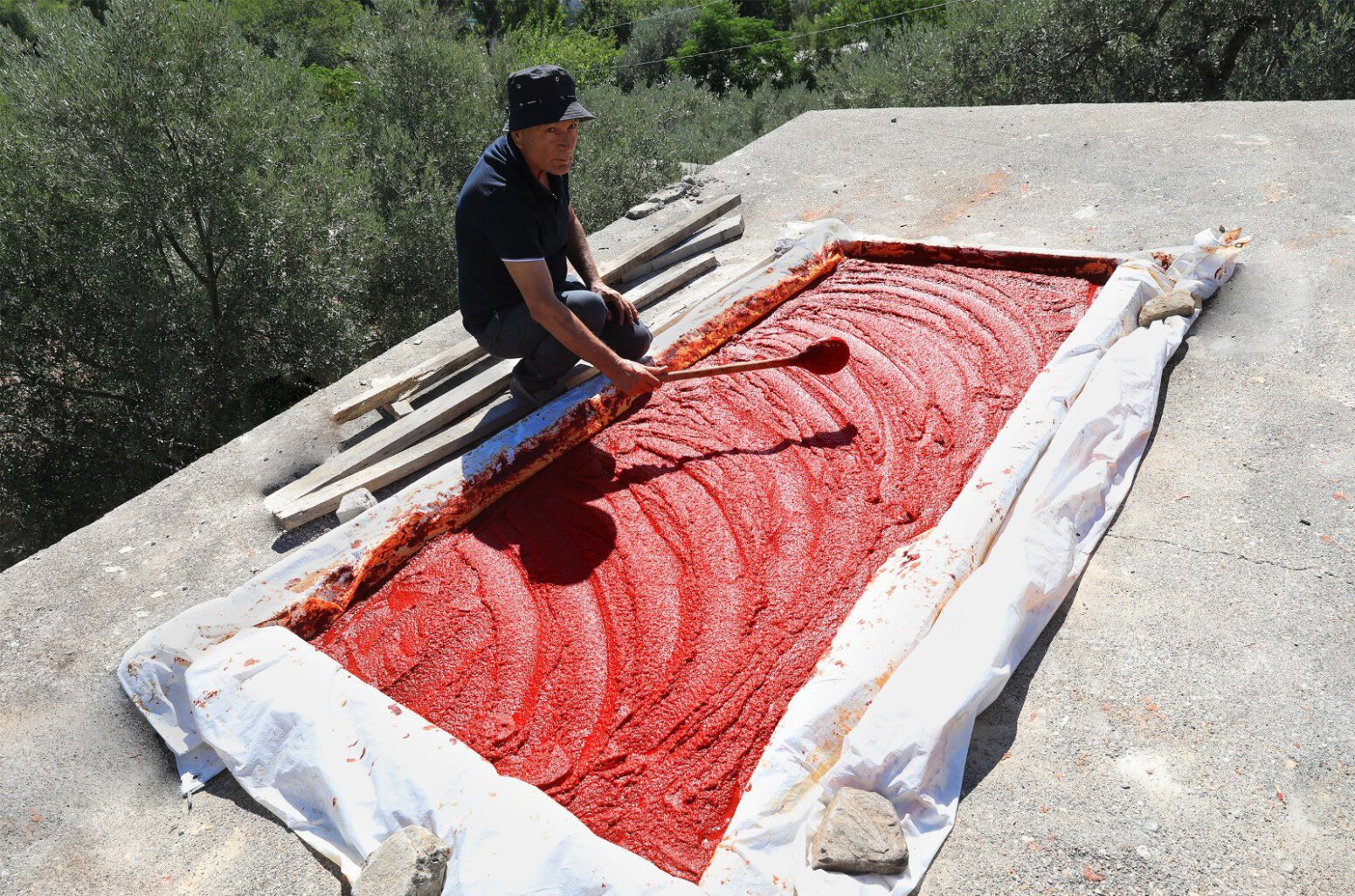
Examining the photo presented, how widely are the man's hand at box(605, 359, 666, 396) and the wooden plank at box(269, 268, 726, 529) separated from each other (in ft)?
1.62

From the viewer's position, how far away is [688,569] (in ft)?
8.39

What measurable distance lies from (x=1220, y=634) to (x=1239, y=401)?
3.76 feet

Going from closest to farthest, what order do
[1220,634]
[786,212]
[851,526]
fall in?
[1220,634] → [851,526] → [786,212]

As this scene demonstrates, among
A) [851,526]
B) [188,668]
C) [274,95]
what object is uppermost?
[274,95]

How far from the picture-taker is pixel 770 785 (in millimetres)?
1899

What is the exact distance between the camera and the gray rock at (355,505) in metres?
2.95

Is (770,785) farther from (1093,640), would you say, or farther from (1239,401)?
(1239,401)

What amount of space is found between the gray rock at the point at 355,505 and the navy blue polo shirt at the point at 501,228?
69 cm

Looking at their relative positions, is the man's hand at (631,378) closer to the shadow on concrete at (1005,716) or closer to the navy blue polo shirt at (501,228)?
the navy blue polo shirt at (501,228)

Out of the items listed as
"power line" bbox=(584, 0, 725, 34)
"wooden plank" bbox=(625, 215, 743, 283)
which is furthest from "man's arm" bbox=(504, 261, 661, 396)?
"power line" bbox=(584, 0, 725, 34)

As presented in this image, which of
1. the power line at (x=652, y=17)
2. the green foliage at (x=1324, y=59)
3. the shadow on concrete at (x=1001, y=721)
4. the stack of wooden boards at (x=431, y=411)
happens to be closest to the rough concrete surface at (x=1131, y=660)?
the shadow on concrete at (x=1001, y=721)

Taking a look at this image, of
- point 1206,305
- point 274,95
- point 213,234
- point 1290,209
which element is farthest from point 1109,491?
point 274,95

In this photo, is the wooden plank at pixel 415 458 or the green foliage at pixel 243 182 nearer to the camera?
the wooden plank at pixel 415 458

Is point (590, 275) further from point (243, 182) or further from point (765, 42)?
point (765, 42)
